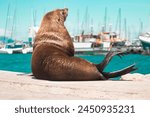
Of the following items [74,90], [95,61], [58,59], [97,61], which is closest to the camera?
[74,90]

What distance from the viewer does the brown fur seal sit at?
10039mm

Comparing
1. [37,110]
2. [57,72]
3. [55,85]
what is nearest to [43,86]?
[55,85]

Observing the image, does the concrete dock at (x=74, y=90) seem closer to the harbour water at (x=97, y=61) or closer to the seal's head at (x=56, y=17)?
the seal's head at (x=56, y=17)

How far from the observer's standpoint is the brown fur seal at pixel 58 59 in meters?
10.0

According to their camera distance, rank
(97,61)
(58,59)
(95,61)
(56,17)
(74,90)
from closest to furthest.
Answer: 1. (74,90)
2. (58,59)
3. (56,17)
4. (95,61)
5. (97,61)

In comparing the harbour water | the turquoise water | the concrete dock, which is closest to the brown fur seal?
the concrete dock

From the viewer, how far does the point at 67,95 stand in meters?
8.76

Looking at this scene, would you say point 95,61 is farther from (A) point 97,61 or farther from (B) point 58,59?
(B) point 58,59

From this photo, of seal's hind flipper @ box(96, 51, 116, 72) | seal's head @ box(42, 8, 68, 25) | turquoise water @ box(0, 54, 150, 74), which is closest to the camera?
seal's hind flipper @ box(96, 51, 116, 72)

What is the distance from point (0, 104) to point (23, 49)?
10609 centimetres

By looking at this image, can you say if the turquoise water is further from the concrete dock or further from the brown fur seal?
the concrete dock

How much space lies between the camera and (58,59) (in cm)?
1014

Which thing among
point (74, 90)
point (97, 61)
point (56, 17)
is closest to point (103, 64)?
point (74, 90)

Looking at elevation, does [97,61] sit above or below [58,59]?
below
